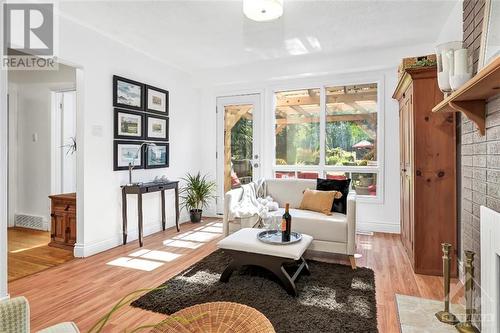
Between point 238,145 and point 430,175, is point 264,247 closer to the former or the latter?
point 430,175

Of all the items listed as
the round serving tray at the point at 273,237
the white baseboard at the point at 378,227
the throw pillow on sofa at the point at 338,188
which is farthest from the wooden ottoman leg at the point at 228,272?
the white baseboard at the point at 378,227

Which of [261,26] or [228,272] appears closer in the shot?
[228,272]

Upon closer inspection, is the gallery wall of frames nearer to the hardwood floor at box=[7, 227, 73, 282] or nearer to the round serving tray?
the hardwood floor at box=[7, 227, 73, 282]

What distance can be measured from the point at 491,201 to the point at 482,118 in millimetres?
540

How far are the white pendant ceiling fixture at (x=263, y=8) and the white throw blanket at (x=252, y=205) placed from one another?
1943mm

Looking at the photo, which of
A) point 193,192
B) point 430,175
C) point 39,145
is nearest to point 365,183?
point 430,175

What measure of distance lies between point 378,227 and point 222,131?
301 cm

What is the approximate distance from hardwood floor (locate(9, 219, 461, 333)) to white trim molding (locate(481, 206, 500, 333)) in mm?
539

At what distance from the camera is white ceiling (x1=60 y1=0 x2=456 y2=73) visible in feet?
9.80

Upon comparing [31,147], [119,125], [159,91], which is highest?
[159,91]

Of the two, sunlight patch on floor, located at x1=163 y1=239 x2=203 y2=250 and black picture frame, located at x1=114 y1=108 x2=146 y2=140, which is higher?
black picture frame, located at x1=114 y1=108 x2=146 y2=140

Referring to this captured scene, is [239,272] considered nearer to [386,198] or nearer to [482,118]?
[482,118]

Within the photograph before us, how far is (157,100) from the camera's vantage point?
441 centimetres

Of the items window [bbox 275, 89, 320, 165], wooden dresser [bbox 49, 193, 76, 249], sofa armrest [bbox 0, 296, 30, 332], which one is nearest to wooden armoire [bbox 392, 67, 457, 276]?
window [bbox 275, 89, 320, 165]
